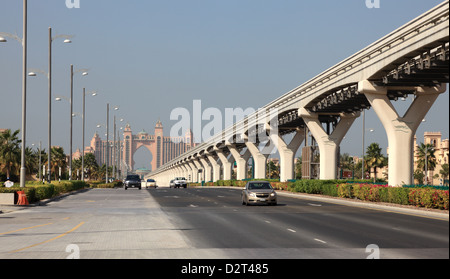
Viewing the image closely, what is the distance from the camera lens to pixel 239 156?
375 feet

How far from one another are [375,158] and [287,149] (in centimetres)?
4984

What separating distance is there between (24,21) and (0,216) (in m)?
16.4

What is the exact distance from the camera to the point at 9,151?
11619 cm

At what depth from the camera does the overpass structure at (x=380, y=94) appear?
3544 centimetres

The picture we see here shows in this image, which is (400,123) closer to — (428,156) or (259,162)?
(259,162)

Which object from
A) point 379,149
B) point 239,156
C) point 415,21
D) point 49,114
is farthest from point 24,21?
point 379,149

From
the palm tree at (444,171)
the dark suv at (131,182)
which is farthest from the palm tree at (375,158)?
the dark suv at (131,182)

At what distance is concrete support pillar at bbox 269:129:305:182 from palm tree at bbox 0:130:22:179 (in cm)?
5625

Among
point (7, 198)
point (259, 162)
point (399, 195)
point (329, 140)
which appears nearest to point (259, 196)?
point (399, 195)

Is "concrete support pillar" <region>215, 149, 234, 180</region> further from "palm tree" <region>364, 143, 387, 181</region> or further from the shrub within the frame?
the shrub

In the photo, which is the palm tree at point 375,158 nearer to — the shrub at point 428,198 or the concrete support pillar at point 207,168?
the concrete support pillar at point 207,168

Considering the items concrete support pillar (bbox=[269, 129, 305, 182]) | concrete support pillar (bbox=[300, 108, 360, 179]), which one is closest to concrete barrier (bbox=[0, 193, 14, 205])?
concrete support pillar (bbox=[300, 108, 360, 179])

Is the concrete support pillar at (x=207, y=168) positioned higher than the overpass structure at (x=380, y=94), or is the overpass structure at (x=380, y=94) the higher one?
the overpass structure at (x=380, y=94)

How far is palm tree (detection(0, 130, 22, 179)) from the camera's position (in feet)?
378
